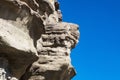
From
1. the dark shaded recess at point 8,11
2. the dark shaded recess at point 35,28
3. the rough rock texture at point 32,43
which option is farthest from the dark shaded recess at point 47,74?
the dark shaded recess at point 8,11

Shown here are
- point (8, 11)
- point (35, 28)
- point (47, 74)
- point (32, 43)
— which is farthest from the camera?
point (47, 74)

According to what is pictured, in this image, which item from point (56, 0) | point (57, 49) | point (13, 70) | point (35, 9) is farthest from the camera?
point (56, 0)

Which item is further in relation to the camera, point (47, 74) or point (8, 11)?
point (47, 74)

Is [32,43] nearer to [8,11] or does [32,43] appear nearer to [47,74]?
[8,11]

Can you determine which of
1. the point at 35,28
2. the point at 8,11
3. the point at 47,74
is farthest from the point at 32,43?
the point at 47,74

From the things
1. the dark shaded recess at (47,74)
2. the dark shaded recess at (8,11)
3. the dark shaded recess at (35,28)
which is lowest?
the dark shaded recess at (47,74)

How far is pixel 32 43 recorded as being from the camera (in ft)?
39.3

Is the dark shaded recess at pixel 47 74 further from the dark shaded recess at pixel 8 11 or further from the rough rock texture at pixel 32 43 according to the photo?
the dark shaded recess at pixel 8 11

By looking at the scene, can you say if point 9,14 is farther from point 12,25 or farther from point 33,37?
point 33,37

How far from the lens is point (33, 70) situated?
43.9 ft

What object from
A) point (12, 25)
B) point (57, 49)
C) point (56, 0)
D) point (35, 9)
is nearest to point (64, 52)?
point (57, 49)

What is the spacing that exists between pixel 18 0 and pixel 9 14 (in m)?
0.51

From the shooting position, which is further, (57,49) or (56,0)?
(56,0)

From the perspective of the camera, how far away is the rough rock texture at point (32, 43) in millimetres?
11055
